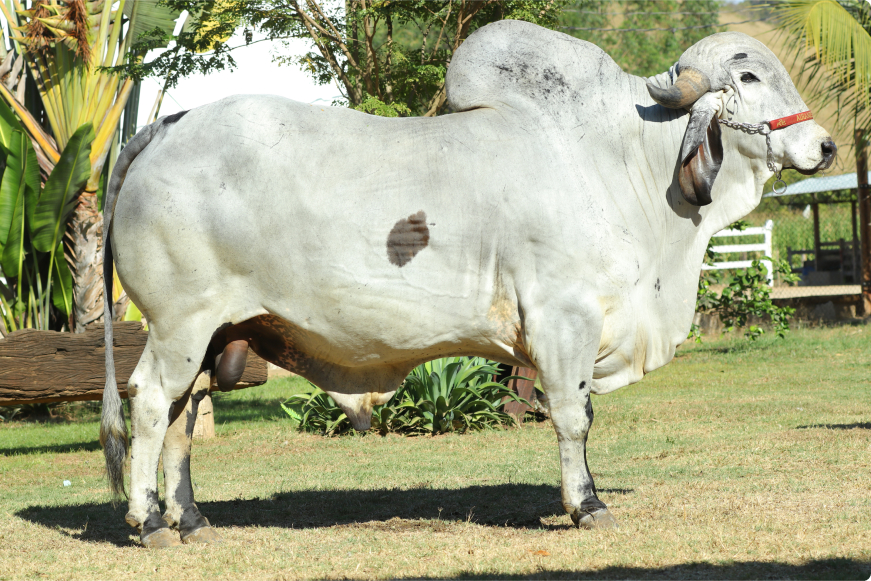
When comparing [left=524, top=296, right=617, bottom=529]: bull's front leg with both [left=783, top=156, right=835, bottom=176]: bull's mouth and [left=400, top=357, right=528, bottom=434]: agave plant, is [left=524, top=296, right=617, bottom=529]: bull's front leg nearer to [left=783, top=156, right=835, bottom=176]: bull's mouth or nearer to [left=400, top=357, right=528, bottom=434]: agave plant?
[left=783, top=156, right=835, bottom=176]: bull's mouth

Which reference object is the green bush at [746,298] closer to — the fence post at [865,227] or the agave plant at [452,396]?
the fence post at [865,227]

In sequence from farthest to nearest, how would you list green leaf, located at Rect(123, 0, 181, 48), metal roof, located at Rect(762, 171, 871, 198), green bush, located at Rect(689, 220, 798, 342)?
metal roof, located at Rect(762, 171, 871, 198) < green bush, located at Rect(689, 220, 798, 342) < green leaf, located at Rect(123, 0, 181, 48)

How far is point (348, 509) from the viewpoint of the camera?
5.69 meters

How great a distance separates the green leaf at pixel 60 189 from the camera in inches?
375

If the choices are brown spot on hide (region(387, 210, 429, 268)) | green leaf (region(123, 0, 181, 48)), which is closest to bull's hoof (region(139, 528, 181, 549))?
brown spot on hide (region(387, 210, 429, 268))

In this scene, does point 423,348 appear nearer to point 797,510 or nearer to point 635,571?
point 635,571

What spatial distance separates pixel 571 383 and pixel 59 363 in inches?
203

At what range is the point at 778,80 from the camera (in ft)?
15.9

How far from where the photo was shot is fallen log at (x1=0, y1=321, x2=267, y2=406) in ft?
25.6

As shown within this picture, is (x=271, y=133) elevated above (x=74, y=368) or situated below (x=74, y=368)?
above

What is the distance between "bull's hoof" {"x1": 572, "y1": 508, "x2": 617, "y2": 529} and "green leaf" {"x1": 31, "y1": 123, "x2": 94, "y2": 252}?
689 cm

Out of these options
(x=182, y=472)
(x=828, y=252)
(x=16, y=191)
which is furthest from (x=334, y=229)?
(x=828, y=252)

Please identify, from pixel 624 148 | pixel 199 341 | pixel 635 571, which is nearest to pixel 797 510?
pixel 635 571

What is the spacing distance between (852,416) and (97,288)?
8097mm
